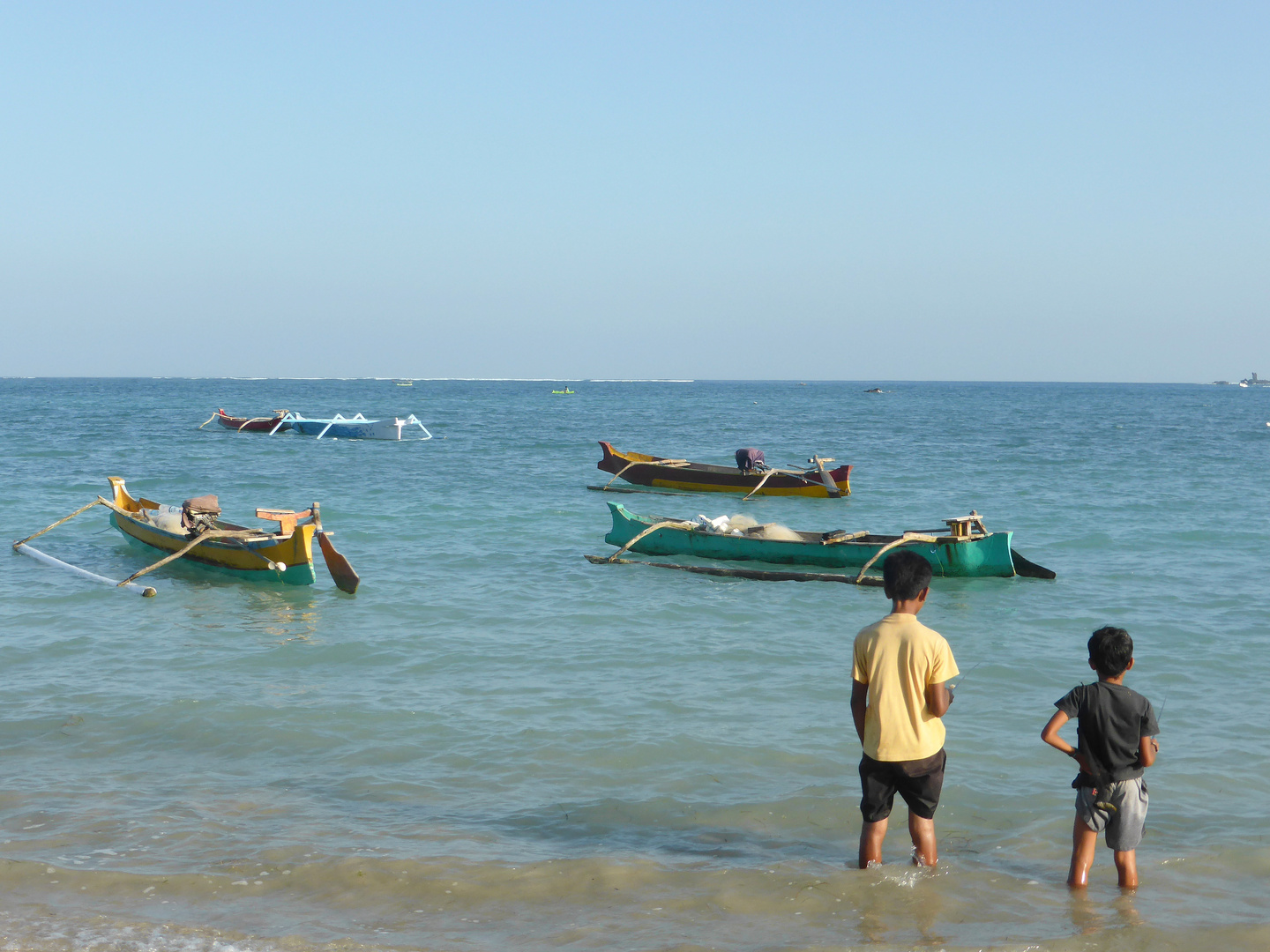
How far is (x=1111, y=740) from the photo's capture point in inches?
184

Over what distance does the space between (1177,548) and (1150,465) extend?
19.8 m

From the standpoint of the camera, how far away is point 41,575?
14.9 meters

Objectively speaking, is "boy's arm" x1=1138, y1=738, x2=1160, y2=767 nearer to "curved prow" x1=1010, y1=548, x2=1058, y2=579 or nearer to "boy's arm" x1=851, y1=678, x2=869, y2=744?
"boy's arm" x1=851, y1=678, x2=869, y2=744

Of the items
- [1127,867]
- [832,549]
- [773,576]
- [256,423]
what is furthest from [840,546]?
[256,423]

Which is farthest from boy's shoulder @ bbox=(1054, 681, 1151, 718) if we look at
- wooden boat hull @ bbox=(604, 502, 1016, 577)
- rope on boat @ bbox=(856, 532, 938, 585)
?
rope on boat @ bbox=(856, 532, 938, 585)

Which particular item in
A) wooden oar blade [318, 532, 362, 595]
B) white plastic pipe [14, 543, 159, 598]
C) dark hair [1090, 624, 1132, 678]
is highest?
dark hair [1090, 624, 1132, 678]

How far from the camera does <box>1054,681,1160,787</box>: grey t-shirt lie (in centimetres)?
466

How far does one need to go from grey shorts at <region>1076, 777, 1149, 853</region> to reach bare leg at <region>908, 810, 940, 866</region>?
72 cm

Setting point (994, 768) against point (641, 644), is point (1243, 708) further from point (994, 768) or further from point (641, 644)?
point (641, 644)

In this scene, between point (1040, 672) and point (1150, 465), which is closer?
point (1040, 672)

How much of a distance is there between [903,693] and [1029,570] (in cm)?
1146

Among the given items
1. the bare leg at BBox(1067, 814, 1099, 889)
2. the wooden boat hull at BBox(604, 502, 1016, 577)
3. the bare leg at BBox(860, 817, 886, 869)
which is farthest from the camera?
the wooden boat hull at BBox(604, 502, 1016, 577)

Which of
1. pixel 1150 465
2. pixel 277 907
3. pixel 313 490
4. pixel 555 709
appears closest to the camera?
pixel 277 907

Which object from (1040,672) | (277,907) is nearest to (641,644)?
(1040,672)
